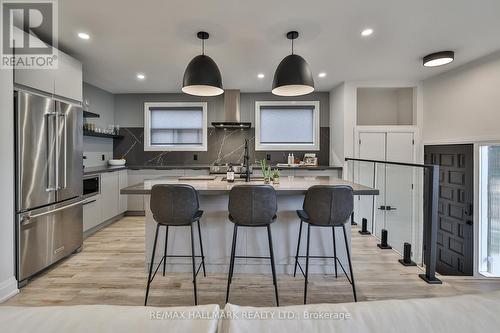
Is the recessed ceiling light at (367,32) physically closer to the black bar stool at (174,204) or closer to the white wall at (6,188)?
the black bar stool at (174,204)

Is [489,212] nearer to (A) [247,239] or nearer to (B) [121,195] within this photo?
(A) [247,239]

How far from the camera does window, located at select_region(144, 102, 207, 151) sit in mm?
→ 5380

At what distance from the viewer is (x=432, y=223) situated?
2385 millimetres

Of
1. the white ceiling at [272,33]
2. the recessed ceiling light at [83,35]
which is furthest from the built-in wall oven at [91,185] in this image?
the recessed ceiling light at [83,35]

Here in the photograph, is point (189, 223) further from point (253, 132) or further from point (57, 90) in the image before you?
point (253, 132)

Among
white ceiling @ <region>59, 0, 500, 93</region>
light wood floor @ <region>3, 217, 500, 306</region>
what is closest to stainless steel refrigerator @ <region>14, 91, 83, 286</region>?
light wood floor @ <region>3, 217, 500, 306</region>

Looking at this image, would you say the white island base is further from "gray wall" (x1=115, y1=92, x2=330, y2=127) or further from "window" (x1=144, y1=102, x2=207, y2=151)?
"gray wall" (x1=115, y1=92, x2=330, y2=127)

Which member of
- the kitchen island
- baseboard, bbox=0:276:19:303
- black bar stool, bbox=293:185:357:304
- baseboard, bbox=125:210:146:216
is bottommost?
baseboard, bbox=0:276:19:303

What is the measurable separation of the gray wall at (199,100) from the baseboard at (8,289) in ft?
12.3

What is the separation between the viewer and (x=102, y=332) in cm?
68

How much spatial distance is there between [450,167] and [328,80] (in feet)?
8.11

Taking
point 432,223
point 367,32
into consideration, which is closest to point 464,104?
point 367,32

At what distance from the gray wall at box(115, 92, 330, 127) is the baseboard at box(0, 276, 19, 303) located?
12.3 ft

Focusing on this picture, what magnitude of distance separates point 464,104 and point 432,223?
2.53 meters
